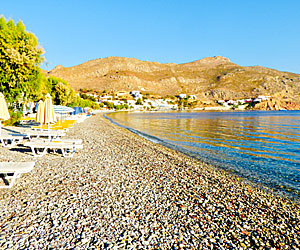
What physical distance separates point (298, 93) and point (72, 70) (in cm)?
20339

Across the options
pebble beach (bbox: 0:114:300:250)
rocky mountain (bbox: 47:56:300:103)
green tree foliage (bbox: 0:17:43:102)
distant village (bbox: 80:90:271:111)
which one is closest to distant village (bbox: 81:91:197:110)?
distant village (bbox: 80:90:271:111)

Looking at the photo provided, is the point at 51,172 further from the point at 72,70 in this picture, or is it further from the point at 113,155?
the point at 72,70

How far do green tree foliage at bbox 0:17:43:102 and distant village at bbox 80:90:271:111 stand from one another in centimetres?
12489

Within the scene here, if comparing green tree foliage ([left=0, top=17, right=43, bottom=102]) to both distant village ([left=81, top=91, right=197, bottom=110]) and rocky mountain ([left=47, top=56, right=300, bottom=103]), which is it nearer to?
distant village ([left=81, top=91, right=197, bottom=110])

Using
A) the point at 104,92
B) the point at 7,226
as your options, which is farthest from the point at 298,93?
the point at 7,226

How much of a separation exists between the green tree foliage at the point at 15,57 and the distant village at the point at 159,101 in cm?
12489

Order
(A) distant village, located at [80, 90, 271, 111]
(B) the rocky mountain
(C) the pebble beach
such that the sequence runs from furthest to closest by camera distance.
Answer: (B) the rocky mountain
(A) distant village, located at [80, 90, 271, 111]
(C) the pebble beach

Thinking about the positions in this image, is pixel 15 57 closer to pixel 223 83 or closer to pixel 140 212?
pixel 140 212

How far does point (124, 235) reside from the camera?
3732mm

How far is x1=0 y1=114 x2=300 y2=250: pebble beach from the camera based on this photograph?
3641mm

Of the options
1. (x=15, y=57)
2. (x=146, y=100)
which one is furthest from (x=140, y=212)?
(x=146, y=100)

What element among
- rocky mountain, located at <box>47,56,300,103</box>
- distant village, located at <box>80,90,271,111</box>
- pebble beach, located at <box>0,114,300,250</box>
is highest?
rocky mountain, located at <box>47,56,300,103</box>

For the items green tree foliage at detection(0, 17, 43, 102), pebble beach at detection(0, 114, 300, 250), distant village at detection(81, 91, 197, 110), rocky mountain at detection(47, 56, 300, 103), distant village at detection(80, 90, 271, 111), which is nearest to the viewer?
pebble beach at detection(0, 114, 300, 250)

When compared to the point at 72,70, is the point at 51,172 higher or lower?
lower
